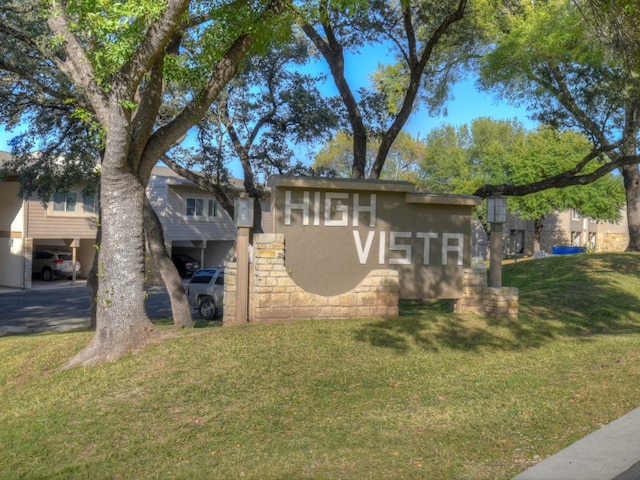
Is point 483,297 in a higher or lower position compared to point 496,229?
lower

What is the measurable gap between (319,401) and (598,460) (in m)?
3.07

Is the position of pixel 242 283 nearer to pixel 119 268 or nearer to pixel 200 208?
pixel 119 268

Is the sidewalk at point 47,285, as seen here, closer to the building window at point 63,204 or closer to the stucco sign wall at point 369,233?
the building window at point 63,204

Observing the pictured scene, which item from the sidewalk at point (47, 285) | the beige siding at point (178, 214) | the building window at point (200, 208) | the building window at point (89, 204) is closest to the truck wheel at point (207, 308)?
the sidewalk at point (47, 285)

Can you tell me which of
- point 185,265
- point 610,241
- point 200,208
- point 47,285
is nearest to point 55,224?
point 47,285

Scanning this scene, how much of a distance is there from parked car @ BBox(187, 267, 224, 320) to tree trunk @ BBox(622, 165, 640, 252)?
17955mm

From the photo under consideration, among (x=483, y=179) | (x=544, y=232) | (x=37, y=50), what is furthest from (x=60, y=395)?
(x=544, y=232)

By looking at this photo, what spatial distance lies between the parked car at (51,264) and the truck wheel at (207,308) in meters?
16.9

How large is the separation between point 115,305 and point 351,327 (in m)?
3.76

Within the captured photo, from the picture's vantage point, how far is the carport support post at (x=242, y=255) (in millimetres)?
11250

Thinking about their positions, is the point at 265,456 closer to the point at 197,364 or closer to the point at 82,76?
the point at 197,364

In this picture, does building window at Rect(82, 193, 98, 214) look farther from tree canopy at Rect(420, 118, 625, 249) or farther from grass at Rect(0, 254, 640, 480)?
tree canopy at Rect(420, 118, 625, 249)

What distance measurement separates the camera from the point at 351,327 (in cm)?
1092

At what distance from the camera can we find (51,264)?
34.1 metres
